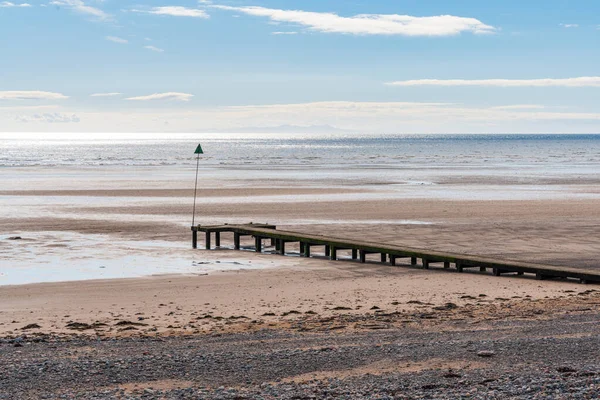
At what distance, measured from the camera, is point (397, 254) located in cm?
2141

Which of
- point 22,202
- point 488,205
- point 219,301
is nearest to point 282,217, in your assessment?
point 488,205

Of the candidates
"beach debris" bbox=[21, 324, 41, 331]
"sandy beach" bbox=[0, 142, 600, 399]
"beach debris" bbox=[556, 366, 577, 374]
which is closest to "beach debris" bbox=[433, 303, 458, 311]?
"sandy beach" bbox=[0, 142, 600, 399]

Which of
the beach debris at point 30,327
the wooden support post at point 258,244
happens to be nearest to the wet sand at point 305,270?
the beach debris at point 30,327

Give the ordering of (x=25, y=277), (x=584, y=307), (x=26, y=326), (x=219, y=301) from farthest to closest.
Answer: (x=25, y=277), (x=219, y=301), (x=584, y=307), (x=26, y=326)

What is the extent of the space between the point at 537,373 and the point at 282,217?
80.8 ft

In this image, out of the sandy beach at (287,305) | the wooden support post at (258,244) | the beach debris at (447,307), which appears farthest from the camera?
the wooden support post at (258,244)

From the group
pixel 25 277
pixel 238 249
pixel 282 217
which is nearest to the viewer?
pixel 25 277

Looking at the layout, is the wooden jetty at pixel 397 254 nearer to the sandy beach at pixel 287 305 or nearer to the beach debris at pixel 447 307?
the sandy beach at pixel 287 305

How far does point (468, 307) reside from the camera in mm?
15453

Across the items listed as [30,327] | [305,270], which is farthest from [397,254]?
[30,327]

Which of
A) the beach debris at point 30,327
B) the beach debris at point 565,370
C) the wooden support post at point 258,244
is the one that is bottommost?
the beach debris at point 30,327

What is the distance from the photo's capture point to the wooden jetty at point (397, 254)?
1875cm

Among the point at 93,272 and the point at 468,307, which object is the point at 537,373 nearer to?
the point at 468,307

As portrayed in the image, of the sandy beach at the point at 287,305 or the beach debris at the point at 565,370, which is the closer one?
the beach debris at the point at 565,370
